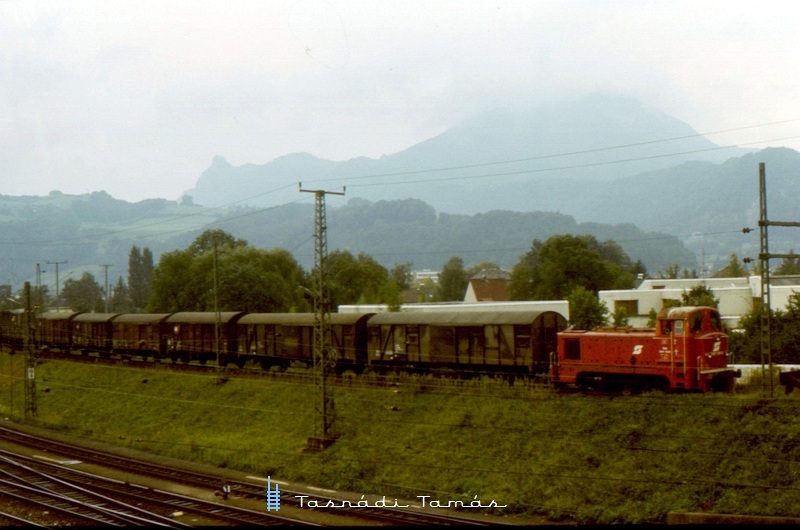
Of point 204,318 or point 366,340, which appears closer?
point 366,340

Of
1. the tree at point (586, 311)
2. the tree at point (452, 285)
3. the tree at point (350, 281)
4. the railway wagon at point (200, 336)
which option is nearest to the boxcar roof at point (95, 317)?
the railway wagon at point (200, 336)

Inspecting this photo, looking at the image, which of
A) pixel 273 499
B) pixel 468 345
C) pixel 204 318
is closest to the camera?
pixel 273 499

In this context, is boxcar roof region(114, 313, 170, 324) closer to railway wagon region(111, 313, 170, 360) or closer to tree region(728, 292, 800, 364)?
railway wagon region(111, 313, 170, 360)

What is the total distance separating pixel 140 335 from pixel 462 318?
34.5 m

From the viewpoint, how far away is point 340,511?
88.5ft

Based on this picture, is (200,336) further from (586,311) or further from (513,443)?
(513,443)

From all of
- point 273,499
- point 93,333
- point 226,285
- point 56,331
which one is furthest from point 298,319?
point 226,285

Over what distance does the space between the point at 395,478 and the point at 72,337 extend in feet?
174

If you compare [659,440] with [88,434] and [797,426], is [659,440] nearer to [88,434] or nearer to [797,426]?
[797,426]

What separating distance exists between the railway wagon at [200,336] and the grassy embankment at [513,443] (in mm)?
6524

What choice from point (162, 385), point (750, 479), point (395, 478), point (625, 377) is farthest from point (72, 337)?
point (750, 479)

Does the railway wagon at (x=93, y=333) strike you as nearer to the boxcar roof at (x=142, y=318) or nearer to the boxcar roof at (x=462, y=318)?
the boxcar roof at (x=142, y=318)

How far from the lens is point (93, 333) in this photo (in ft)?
228

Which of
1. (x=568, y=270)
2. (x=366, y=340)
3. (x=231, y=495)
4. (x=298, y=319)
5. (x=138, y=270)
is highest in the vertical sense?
(x=138, y=270)
